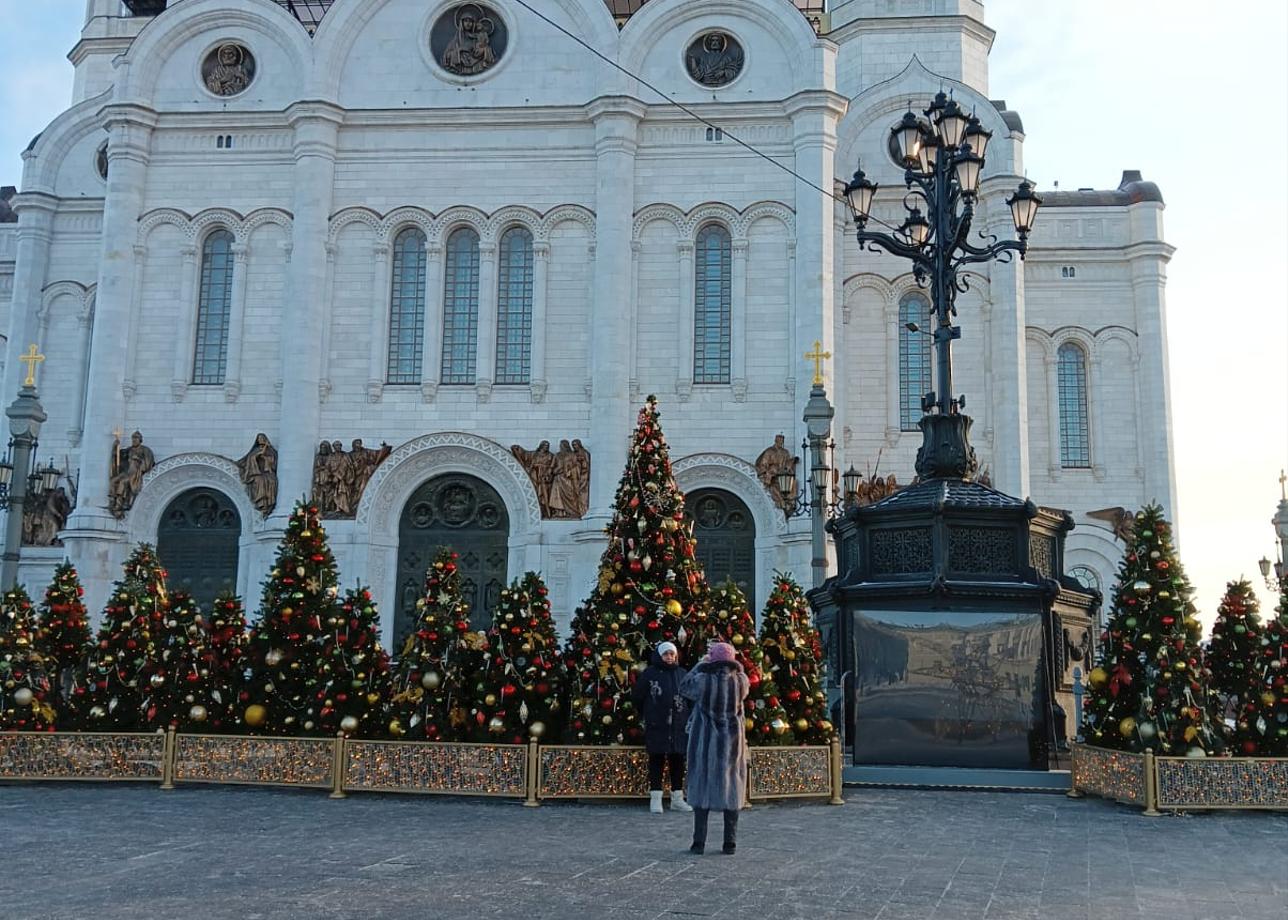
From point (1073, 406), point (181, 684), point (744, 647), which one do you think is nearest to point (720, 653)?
point (744, 647)

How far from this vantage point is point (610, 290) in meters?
28.2

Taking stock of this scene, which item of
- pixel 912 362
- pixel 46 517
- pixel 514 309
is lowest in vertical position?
pixel 46 517

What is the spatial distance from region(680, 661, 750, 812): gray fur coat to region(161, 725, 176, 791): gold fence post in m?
6.14

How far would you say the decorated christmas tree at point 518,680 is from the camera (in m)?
12.4

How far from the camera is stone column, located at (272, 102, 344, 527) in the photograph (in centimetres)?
2791

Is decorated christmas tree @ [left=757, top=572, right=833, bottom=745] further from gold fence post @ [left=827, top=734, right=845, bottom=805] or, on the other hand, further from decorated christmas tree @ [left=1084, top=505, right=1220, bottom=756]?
decorated christmas tree @ [left=1084, top=505, right=1220, bottom=756]

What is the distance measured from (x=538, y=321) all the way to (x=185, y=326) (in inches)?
316

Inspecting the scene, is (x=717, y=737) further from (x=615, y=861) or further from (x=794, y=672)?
(x=794, y=672)

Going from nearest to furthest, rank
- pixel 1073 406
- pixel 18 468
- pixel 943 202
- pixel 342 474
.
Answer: pixel 943 202 → pixel 18 468 → pixel 342 474 → pixel 1073 406

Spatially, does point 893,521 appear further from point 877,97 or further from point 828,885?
point 877,97

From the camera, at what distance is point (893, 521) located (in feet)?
42.3

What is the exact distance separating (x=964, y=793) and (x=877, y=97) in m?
23.8

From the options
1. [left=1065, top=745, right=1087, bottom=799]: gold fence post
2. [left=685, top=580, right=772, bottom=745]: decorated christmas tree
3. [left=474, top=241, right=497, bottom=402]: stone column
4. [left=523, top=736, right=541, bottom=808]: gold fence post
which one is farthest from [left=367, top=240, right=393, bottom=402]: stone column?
[left=1065, top=745, right=1087, bottom=799]: gold fence post

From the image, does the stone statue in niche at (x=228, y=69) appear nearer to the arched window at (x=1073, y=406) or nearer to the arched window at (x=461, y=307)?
the arched window at (x=461, y=307)
